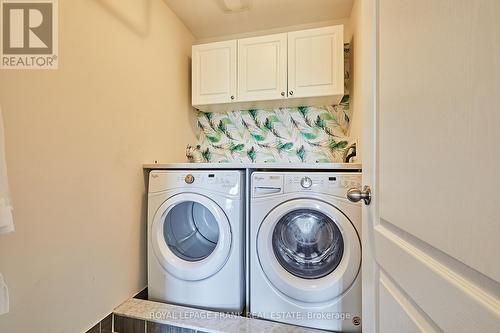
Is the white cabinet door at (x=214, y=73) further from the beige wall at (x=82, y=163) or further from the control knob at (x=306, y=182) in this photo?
the control knob at (x=306, y=182)

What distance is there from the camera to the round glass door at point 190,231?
158 centimetres

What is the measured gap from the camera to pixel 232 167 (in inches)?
58.6

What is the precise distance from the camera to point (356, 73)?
1.80 meters

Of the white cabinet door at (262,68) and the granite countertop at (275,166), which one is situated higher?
the white cabinet door at (262,68)

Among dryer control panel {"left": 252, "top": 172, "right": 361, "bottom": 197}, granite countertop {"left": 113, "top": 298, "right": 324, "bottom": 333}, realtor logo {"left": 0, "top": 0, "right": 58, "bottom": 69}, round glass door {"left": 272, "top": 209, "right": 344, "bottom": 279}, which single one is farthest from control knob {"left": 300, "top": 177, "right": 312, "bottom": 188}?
realtor logo {"left": 0, "top": 0, "right": 58, "bottom": 69}

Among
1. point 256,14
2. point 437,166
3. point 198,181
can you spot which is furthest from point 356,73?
point 437,166

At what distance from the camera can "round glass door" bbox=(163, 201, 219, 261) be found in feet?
5.19

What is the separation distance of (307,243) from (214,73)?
1.56 m

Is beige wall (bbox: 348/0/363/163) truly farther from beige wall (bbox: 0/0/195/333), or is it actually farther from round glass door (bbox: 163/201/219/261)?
beige wall (bbox: 0/0/195/333)

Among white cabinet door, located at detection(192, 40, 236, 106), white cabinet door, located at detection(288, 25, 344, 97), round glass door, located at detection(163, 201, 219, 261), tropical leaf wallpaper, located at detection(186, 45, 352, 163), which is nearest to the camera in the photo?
round glass door, located at detection(163, 201, 219, 261)

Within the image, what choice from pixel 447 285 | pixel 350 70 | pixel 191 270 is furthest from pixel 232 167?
pixel 350 70

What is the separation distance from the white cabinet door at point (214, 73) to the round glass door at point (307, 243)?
1178mm

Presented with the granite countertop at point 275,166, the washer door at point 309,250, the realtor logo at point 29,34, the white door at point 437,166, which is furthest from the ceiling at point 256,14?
the washer door at point 309,250

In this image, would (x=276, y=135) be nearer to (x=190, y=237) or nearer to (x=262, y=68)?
(x=262, y=68)
